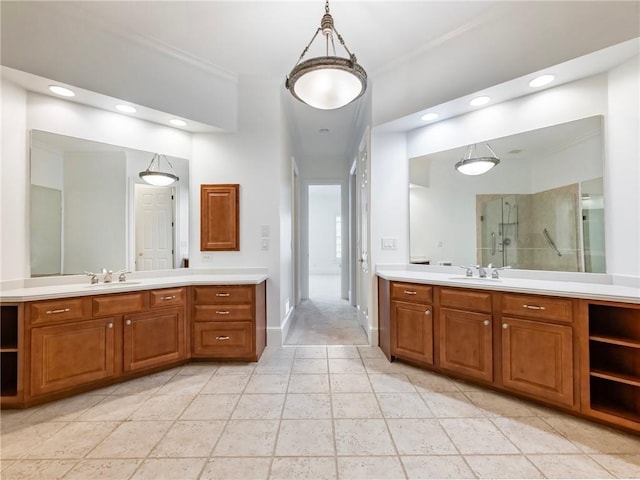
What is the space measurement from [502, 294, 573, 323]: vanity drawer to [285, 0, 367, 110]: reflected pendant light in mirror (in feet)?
6.24

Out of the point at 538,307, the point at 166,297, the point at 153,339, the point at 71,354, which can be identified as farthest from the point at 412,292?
the point at 71,354

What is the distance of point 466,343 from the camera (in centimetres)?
246

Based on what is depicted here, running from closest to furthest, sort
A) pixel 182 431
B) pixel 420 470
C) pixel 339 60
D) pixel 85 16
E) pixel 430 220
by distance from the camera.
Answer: pixel 420 470, pixel 339 60, pixel 182 431, pixel 85 16, pixel 430 220

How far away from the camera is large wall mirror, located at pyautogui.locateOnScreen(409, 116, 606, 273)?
7.85 ft

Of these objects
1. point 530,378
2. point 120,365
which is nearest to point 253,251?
point 120,365

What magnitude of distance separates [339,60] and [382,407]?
93.7 inches

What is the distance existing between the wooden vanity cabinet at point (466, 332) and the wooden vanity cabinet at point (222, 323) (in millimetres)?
1816

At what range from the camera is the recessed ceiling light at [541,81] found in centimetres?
235

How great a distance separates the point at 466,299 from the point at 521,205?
1085 mm

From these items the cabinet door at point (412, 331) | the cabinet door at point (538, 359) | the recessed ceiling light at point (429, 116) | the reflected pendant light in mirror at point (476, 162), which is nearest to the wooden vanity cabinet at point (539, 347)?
the cabinet door at point (538, 359)

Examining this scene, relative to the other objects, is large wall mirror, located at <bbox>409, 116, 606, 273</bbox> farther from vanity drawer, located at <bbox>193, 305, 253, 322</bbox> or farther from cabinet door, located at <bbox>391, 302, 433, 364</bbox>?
vanity drawer, located at <bbox>193, 305, 253, 322</bbox>

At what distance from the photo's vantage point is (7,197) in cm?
243

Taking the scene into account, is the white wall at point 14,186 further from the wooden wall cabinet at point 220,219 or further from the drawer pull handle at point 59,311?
the wooden wall cabinet at point 220,219

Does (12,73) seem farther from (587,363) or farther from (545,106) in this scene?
(587,363)
